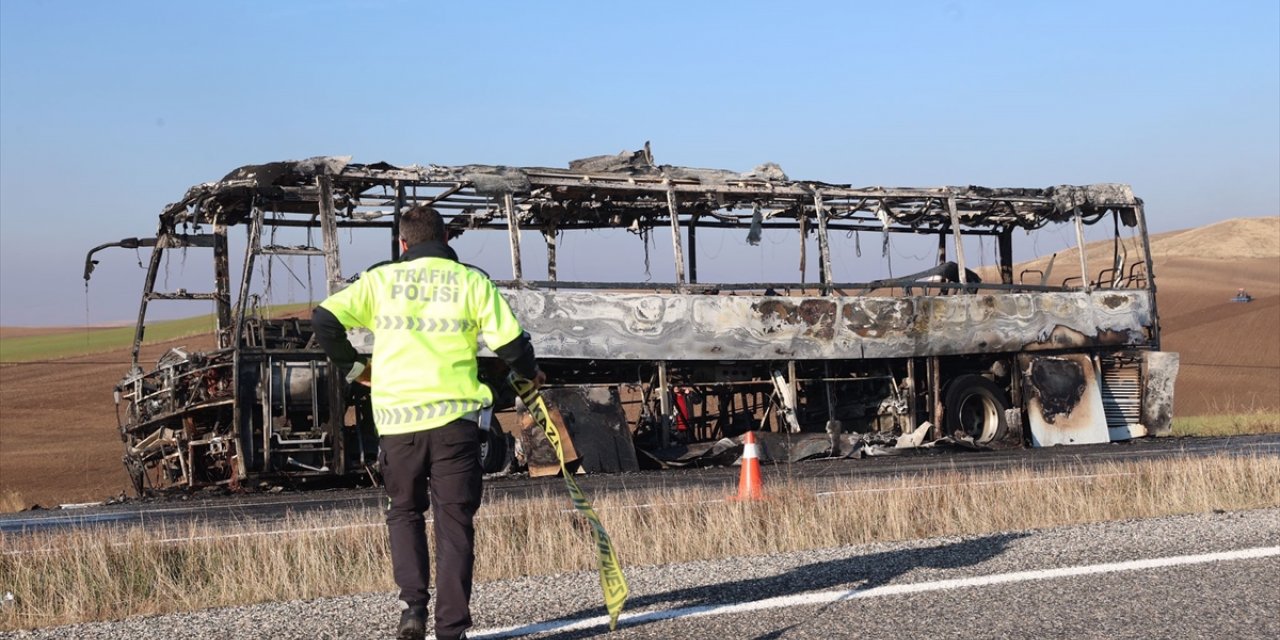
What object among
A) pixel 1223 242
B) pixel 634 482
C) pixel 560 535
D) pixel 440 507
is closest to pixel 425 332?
pixel 440 507

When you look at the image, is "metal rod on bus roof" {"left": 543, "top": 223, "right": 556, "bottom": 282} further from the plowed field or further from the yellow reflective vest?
the yellow reflective vest

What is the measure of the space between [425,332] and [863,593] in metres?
2.39

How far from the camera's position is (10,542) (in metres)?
9.41

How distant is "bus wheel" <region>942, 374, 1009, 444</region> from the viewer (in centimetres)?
2052

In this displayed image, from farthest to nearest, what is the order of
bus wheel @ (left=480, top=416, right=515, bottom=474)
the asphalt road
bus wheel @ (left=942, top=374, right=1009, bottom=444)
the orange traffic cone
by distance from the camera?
bus wheel @ (left=942, top=374, right=1009, bottom=444), bus wheel @ (left=480, top=416, right=515, bottom=474), the asphalt road, the orange traffic cone

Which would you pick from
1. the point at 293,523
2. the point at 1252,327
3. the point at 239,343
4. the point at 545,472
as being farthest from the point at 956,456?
the point at 1252,327

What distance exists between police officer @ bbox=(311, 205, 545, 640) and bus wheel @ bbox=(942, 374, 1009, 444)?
51.1 feet

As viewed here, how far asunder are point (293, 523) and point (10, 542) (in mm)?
1888

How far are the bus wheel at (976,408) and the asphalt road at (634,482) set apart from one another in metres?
0.73

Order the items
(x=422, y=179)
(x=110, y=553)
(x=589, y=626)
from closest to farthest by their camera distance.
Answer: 1. (x=589, y=626)
2. (x=110, y=553)
3. (x=422, y=179)

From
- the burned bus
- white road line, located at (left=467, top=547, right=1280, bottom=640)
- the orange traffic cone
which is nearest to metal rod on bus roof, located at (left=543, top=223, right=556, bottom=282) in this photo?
the burned bus

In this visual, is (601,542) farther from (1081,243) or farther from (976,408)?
(1081,243)

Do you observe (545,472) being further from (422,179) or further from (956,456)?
(956,456)

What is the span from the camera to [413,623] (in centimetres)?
553
